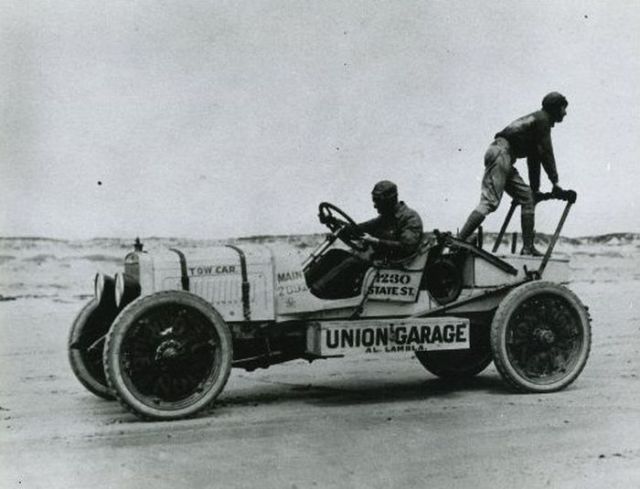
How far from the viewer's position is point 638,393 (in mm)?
8555

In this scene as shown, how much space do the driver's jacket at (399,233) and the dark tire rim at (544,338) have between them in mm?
1149

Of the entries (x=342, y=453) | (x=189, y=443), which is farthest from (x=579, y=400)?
(x=189, y=443)

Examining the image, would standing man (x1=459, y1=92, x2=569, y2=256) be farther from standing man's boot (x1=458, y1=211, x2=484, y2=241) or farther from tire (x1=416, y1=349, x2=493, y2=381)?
tire (x1=416, y1=349, x2=493, y2=381)

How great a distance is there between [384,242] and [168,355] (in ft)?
7.36

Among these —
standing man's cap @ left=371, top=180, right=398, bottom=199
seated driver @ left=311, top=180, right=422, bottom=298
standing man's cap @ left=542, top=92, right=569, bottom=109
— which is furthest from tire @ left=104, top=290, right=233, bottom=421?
standing man's cap @ left=542, top=92, right=569, bottom=109

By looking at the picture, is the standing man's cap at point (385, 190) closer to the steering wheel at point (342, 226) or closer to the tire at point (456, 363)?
the steering wheel at point (342, 226)

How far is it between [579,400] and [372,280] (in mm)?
2056

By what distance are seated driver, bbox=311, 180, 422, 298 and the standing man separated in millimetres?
723

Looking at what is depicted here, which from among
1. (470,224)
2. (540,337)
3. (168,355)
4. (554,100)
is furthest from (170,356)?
(554,100)

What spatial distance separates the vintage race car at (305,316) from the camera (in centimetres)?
737

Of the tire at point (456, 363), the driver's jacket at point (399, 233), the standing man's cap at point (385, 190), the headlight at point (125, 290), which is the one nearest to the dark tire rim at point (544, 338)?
the tire at point (456, 363)

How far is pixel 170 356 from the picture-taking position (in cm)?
737

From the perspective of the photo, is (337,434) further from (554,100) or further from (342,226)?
(554,100)

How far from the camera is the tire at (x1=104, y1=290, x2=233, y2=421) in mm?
7184
